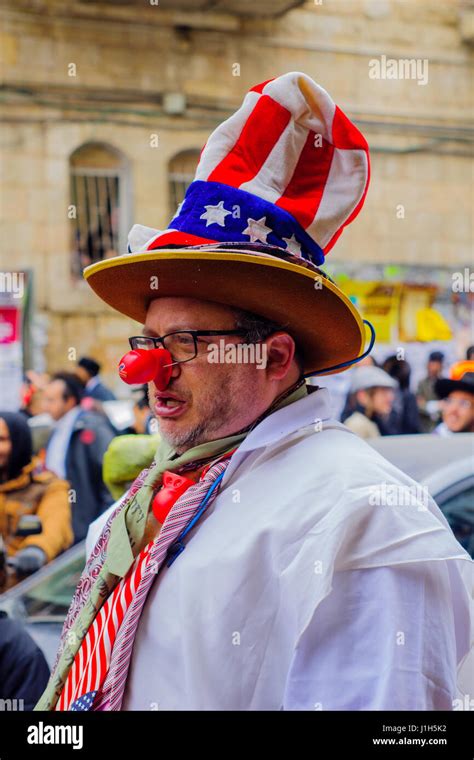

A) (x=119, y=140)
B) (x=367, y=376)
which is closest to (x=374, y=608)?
(x=367, y=376)

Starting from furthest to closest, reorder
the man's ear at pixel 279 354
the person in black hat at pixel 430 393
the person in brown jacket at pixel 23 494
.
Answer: the person in black hat at pixel 430 393 < the person in brown jacket at pixel 23 494 < the man's ear at pixel 279 354

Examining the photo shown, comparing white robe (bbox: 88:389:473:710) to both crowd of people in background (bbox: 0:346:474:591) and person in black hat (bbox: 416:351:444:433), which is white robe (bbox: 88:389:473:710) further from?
person in black hat (bbox: 416:351:444:433)

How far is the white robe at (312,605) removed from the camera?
1.84 metres

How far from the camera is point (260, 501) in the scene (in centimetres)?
206

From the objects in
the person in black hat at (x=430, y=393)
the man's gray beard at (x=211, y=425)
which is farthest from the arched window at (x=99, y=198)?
the man's gray beard at (x=211, y=425)

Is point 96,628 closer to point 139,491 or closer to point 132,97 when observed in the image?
point 139,491

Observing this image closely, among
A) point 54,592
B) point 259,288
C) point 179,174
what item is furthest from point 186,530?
point 179,174

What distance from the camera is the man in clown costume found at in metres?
1.87

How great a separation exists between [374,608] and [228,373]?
1.97 ft

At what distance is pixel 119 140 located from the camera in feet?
48.3

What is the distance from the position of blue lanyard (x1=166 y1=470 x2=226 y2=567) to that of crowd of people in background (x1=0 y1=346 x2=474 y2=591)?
152 centimetres

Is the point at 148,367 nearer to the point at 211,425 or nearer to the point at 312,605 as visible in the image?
the point at 211,425

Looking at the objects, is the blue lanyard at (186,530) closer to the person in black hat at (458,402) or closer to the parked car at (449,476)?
the parked car at (449,476)

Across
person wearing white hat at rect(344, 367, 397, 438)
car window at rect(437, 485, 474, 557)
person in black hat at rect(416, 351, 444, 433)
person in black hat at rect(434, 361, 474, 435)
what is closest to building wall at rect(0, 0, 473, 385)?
person in black hat at rect(416, 351, 444, 433)
